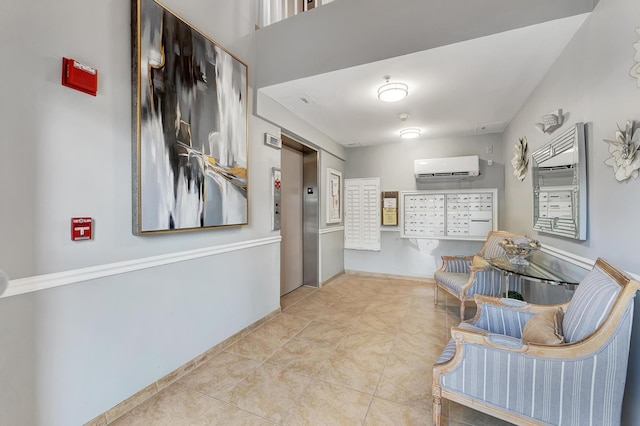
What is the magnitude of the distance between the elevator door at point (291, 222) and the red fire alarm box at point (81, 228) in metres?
2.39

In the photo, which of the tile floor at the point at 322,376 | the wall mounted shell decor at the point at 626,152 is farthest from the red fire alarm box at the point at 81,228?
the wall mounted shell decor at the point at 626,152

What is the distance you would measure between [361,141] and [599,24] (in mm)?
3276

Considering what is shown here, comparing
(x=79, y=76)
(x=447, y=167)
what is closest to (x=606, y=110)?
(x=447, y=167)

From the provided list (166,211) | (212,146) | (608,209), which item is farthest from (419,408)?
(212,146)

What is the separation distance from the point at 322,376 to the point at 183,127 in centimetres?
216

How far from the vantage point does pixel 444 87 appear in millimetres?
2668

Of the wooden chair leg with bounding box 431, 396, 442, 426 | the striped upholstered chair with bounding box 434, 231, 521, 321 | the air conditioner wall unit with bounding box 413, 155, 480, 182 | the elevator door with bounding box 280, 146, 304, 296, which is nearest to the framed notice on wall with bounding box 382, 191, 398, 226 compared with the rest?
the air conditioner wall unit with bounding box 413, 155, 480, 182

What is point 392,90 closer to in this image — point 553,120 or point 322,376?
point 553,120

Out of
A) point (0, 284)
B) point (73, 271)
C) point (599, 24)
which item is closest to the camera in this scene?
point (0, 284)

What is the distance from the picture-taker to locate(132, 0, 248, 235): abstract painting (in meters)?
1.70

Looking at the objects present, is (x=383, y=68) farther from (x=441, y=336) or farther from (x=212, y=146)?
(x=441, y=336)

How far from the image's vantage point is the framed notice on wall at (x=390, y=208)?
4.75 metres

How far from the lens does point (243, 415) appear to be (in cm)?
163

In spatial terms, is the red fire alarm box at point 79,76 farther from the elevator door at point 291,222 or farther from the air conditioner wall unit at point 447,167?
the air conditioner wall unit at point 447,167
